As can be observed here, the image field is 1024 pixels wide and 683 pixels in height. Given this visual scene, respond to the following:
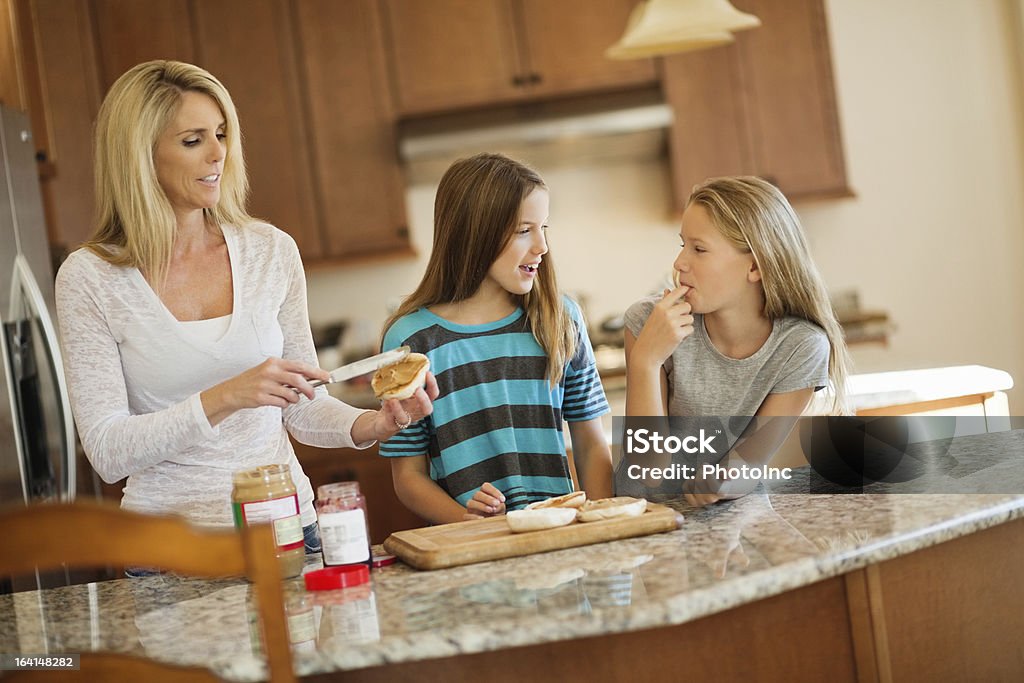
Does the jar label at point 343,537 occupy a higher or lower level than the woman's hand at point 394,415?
lower

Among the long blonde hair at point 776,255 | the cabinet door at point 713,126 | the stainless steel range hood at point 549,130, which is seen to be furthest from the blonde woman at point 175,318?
the cabinet door at point 713,126

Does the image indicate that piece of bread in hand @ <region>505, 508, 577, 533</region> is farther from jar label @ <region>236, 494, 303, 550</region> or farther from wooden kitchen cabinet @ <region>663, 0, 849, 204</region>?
wooden kitchen cabinet @ <region>663, 0, 849, 204</region>

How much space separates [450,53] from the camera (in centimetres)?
418

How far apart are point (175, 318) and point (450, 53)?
2807mm

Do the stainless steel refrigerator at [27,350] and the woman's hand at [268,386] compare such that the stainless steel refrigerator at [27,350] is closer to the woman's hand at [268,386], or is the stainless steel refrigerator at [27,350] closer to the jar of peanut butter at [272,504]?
the woman's hand at [268,386]

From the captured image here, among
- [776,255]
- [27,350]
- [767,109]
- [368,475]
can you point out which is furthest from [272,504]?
[767,109]

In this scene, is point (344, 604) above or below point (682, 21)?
below

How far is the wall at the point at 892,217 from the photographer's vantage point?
14.5ft

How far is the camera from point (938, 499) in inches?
54.5

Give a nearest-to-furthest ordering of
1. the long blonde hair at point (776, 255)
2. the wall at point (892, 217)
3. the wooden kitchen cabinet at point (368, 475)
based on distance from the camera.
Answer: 1. the long blonde hair at point (776, 255)
2. the wooden kitchen cabinet at point (368, 475)
3. the wall at point (892, 217)

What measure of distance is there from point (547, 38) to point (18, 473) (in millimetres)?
2628

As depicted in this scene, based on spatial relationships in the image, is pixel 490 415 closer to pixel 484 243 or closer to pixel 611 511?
pixel 484 243

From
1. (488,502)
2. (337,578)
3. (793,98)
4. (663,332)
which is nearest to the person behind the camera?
(337,578)

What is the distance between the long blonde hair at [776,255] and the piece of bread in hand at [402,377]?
23.4 inches
